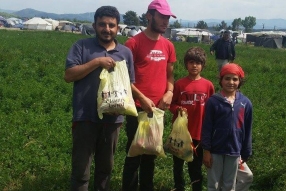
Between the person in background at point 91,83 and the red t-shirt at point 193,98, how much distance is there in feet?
2.19

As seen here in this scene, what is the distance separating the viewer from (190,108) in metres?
4.55

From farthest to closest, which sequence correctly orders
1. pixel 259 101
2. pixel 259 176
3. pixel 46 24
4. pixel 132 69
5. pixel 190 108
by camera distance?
1. pixel 46 24
2. pixel 259 101
3. pixel 259 176
4. pixel 190 108
5. pixel 132 69

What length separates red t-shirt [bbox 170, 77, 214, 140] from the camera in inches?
178

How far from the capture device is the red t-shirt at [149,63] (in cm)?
436

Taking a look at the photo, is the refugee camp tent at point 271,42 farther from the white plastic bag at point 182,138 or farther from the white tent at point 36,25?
the white plastic bag at point 182,138

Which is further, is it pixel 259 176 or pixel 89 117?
pixel 259 176

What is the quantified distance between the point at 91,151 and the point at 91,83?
2.26 ft

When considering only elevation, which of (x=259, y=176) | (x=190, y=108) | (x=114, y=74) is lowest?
(x=259, y=176)

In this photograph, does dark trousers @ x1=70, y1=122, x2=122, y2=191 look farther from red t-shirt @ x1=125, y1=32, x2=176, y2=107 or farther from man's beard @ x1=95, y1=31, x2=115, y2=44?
man's beard @ x1=95, y1=31, x2=115, y2=44

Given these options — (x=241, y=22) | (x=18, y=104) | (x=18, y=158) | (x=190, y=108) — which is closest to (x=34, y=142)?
(x=18, y=158)

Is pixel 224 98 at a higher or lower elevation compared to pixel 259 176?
higher

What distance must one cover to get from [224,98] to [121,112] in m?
1.04

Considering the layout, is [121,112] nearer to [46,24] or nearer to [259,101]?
[259,101]

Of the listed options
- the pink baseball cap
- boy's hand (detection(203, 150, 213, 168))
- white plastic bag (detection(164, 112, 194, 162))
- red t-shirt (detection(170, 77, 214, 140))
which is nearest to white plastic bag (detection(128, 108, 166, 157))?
white plastic bag (detection(164, 112, 194, 162))
